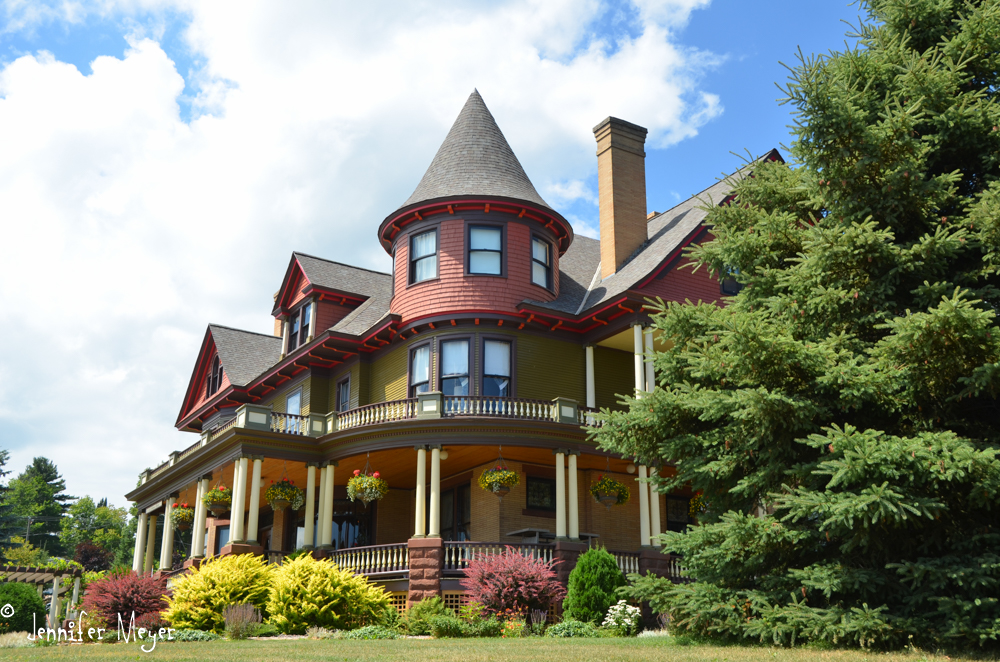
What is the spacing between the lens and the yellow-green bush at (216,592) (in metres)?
18.1

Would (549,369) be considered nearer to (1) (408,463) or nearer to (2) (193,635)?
(1) (408,463)

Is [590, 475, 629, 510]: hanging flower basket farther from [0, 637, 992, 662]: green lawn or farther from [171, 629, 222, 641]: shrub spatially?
[171, 629, 222, 641]: shrub

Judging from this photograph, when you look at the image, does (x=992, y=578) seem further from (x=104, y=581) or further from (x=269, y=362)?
(x=269, y=362)

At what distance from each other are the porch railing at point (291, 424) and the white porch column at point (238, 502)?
4.64 feet

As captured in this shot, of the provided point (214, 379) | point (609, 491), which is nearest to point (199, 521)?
point (214, 379)

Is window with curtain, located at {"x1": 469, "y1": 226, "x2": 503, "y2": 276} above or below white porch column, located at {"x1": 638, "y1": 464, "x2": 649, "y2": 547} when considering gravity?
above

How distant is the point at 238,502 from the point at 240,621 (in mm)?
8007

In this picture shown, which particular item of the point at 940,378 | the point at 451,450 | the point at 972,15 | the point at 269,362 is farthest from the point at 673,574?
the point at 269,362

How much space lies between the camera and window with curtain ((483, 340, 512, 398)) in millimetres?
26047

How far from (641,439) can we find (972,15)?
7.34 meters

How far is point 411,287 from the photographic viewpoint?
2741 cm

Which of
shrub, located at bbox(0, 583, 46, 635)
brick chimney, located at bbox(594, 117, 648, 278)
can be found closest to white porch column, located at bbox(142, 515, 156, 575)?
shrub, located at bbox(0, 583, 46, 635)

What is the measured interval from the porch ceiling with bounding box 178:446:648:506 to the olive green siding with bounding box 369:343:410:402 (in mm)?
2255

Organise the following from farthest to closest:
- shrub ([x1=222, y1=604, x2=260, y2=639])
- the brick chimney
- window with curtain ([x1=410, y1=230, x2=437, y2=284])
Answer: the brick chimney → window with curtain ([x1=410, y1=230, x2=437, y2=284]) → shrub ([x1=222, y1=604, x2=260, y2=639])
